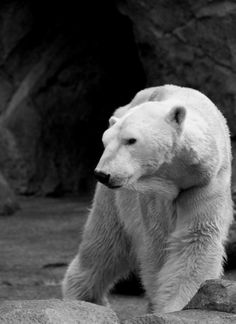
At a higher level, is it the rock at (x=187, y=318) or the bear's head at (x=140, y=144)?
the bear's head at (x=140, y=144)

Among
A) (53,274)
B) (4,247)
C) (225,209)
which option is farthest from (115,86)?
(225,209)

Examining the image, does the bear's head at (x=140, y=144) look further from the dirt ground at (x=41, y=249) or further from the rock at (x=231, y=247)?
the rock at (x=231, y=247)

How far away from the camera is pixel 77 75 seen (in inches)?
397

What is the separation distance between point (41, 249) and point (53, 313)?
4078mm

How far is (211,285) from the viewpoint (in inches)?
151

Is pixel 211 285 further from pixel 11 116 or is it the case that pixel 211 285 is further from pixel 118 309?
pixel 11 116

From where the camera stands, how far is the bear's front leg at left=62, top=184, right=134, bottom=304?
5.18 meters

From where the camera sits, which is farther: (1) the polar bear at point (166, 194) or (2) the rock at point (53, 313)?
(1) the polar bear at point (166, 194)

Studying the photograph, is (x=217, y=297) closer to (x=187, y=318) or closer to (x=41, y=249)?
(x=187, y=318)

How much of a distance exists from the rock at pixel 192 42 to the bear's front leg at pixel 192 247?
4.09 meters

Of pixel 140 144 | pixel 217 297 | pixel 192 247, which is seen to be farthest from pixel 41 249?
pixel 217 297

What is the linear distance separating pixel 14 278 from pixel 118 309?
88 centimetres

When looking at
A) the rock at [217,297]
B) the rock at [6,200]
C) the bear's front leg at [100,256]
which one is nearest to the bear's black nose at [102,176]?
the rock at [217,297]

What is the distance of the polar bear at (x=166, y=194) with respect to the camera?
413 centimetres
